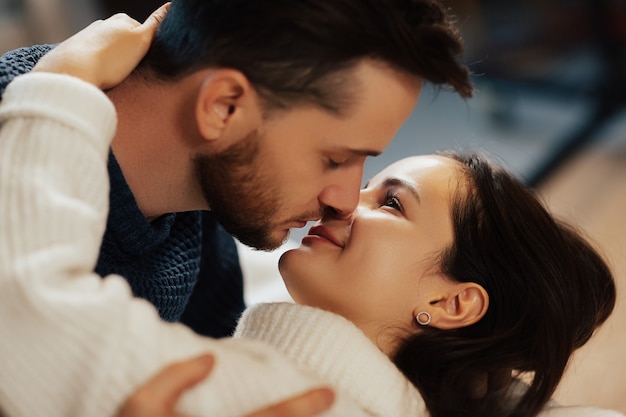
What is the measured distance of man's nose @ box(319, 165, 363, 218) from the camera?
4.00 ft

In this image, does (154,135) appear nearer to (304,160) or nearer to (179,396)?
(304,160)

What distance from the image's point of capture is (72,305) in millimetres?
889

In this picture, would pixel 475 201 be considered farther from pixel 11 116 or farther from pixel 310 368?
pixel 11 116

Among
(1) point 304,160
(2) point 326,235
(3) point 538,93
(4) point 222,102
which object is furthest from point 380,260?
→ (3) point 538,93

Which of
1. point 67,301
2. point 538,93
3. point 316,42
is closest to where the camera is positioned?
point 67,301

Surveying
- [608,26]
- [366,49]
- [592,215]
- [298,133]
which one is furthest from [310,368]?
[608,26]

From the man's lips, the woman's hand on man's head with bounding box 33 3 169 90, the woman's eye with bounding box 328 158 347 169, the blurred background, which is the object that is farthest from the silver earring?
the blurred background

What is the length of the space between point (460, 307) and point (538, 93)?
2130mm

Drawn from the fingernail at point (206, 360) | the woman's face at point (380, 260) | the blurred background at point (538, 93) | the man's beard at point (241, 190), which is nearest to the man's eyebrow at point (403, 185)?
the woman's face at point (380, 260)

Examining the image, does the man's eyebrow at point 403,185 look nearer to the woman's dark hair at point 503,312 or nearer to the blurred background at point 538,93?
→ the woman's dark hair at point 503,312

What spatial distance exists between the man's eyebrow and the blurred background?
1284mm

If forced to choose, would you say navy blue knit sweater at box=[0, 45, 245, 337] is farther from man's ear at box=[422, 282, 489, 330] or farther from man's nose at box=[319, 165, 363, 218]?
man's ear at box=[422, 282, 489, 330]

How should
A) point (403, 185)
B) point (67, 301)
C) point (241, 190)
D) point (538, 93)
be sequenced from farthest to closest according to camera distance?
point (538, 93)
point (403, 185)
point (241, 190)
point (67, 301)

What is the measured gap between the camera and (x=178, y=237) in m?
1.42
